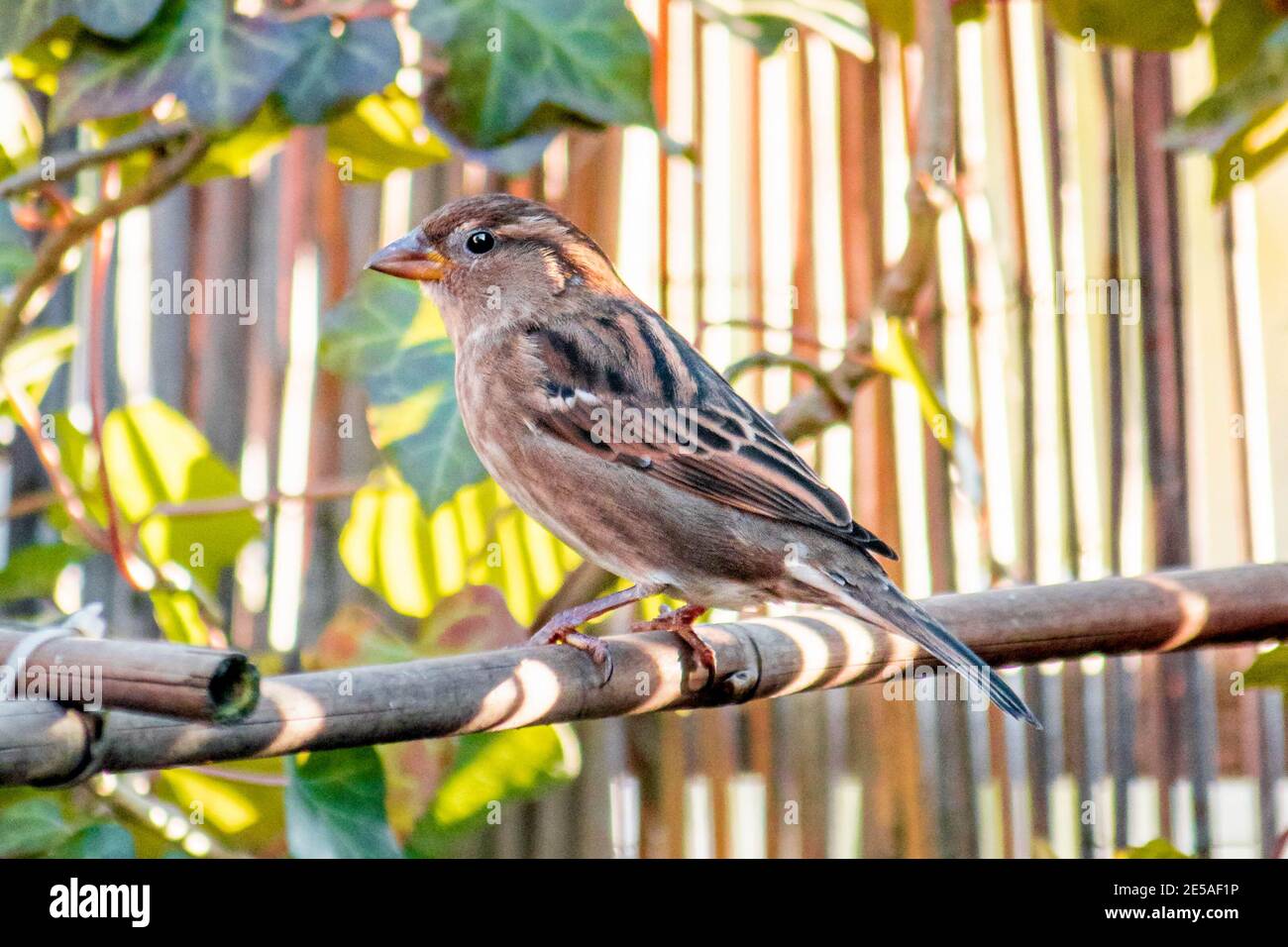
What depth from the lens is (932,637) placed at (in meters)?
1.45

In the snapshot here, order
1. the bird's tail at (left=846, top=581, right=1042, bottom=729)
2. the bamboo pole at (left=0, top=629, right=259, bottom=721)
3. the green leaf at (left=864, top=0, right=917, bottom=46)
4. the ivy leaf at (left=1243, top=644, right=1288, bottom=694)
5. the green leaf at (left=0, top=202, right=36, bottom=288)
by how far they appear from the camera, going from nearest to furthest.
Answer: the bamboo pole at (left=0, top=629, right=259, bottom=721) → the bird's tail at (left=846, top=581, right=1042, bottom=729) → the ivy leaf at (left=1243, top=644, right=1288, bottom=694) → the green leaf at (left=0, top=202, right=36, bottom=288) → the green leaf at (left=864, top=0, right=917, bottom=46)

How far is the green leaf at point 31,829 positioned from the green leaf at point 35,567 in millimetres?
449

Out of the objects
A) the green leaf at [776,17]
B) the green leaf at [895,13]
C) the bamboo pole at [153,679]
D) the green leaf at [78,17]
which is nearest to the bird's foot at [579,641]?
the bamboo pole at [153,679]

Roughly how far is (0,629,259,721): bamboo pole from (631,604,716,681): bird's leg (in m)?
0.55

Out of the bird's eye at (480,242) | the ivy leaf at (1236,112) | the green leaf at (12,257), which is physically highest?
the ivy leaf at (1236,112)

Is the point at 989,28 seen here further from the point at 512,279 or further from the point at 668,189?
the point at 512,279

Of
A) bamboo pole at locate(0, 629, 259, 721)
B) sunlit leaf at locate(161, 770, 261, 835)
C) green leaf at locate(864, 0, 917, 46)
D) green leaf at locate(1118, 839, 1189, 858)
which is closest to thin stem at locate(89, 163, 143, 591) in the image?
sunlit leaf at locate(161, 770, 261, 835)

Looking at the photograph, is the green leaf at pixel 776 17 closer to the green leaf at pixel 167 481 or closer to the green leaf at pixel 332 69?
the green leaf at pixel 332 69

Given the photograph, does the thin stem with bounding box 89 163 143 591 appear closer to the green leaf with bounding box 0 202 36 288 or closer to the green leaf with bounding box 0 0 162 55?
the green leaf with bounding box 0 202 36 288

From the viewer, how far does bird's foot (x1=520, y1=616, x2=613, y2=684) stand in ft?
4.74

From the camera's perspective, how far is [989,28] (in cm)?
277

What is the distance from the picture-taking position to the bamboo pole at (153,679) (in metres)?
1.06
